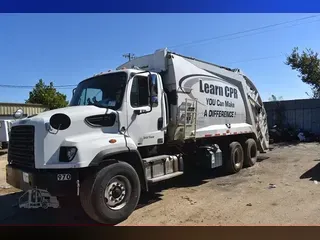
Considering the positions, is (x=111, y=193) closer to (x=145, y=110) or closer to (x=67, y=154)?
(x=67, y=154)

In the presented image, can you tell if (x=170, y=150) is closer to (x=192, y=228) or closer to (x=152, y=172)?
(x=152, y=172)

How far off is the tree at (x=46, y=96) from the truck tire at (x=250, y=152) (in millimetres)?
24477

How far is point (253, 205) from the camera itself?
635 centimetres

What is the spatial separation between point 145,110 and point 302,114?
17105 mm

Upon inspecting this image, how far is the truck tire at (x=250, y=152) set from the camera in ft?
35.3

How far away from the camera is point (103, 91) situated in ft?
21.7

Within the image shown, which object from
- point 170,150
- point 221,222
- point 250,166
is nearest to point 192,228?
point 221,222

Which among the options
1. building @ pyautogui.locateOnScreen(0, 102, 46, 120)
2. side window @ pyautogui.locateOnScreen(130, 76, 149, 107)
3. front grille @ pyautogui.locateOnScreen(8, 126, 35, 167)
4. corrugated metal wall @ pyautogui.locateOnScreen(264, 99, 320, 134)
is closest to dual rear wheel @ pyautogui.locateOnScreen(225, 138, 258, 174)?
side window @ pyautogui.locateOnScreen(130, 76, 149, 107)

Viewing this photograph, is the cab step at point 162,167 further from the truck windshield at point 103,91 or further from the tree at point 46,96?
the tree at point 46,96

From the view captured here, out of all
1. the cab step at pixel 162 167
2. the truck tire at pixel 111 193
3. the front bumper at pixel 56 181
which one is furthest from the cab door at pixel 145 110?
the front bumper at pixel 56 181

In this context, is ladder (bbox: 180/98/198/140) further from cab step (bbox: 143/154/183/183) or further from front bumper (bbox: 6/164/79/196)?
front bumper (bbox: 6/164/79/196)

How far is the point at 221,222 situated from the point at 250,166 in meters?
5.92

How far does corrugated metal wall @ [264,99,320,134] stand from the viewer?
66.8 ft

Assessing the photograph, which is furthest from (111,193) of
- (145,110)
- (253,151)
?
(253,151)
